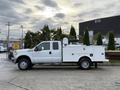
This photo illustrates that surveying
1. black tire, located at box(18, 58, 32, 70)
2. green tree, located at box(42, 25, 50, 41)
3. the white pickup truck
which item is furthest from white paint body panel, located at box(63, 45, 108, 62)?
green tree, located at box(42, 25, 50, 41)

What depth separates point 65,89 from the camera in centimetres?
1040

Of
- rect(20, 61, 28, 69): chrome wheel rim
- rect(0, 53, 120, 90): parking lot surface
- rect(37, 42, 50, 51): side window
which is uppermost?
rect(37, 42, 50, 51): side window

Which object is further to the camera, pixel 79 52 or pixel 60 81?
pixel 79 52

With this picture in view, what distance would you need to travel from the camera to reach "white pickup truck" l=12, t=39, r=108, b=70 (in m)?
19.8

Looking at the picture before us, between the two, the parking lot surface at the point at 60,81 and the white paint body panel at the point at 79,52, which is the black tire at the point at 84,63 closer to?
the white paint body panel at the point at 79,52

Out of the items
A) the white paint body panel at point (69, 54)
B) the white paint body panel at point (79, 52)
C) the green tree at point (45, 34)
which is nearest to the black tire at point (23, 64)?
the white paint body panel at point (69, 54)

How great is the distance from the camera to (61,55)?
1992 centimetres

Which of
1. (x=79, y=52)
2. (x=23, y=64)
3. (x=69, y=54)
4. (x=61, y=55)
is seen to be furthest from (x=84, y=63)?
(x=23, y=64)

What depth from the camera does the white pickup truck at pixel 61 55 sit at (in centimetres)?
1978

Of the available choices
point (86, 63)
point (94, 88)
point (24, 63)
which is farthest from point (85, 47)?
point (94, 88)

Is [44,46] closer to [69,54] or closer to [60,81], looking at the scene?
[69,54]

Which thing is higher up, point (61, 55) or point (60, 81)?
point (61, 55)

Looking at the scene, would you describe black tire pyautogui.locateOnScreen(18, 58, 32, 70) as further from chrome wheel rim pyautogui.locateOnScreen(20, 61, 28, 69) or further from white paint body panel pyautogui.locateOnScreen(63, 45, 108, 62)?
white paint body panel pyautogui.locateOnScreen(63, 45, 108, 62)

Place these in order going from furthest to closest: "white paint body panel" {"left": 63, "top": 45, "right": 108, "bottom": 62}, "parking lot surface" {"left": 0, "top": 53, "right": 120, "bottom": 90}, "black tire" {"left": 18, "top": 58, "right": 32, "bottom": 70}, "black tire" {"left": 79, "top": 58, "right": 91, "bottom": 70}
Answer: "white paint body panel" {"left": 63, "top": 45, "right": 108, "bottom": 62} < "black tire" {"left": 79, "top": 58, "right": 91, "bottom": 70} < "black tire" {"left": 18, "top": 58, "right": 32, "bottom": 70} < "parking lot surface" {"left": 0, "top": 53, "right": 120, "bottom": 90}
